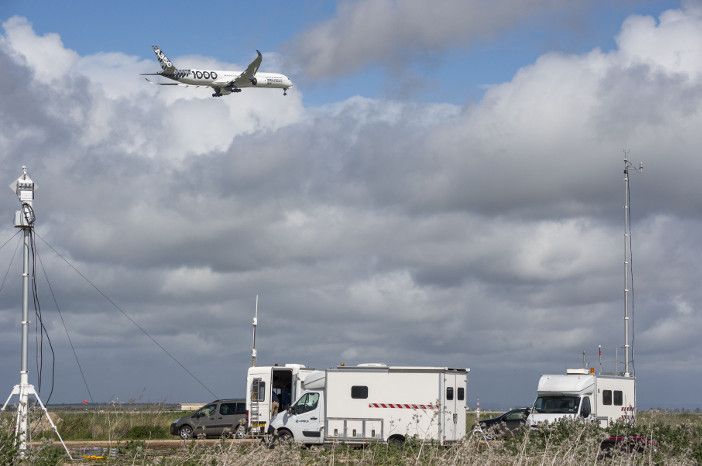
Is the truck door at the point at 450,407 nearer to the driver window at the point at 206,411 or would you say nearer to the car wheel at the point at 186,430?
the car wheel at the point at 186,430

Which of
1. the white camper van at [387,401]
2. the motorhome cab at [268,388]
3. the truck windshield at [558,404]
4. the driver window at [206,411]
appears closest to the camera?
the white camper van at [387,401]

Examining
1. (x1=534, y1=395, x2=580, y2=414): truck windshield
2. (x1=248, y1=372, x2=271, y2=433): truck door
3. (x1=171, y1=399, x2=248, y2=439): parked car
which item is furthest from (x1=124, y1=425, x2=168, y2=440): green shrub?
(x1=534, y1=395, x2=580, y2=414): truck windshield

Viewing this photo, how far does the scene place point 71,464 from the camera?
16.9m

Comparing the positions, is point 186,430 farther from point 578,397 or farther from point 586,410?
point 586,410

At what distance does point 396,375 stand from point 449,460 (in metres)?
14.8

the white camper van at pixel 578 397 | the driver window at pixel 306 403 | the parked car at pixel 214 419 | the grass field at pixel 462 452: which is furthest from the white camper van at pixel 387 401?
the parked car at pixel 214 419

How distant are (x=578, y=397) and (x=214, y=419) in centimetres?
1426

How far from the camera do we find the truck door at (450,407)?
3049 cm

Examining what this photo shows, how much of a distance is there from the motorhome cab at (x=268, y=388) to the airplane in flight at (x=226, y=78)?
92.6ft

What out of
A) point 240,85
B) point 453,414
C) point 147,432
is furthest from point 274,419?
point 240,85

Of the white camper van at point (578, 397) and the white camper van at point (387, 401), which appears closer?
the white camper van at point (387, 401)

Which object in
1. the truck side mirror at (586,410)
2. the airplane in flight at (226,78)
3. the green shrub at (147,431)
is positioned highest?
the airplane in flight at (226,78)

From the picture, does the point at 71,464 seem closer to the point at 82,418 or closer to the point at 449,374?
the point at 449,374

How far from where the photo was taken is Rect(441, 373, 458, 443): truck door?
30486 millimetres
